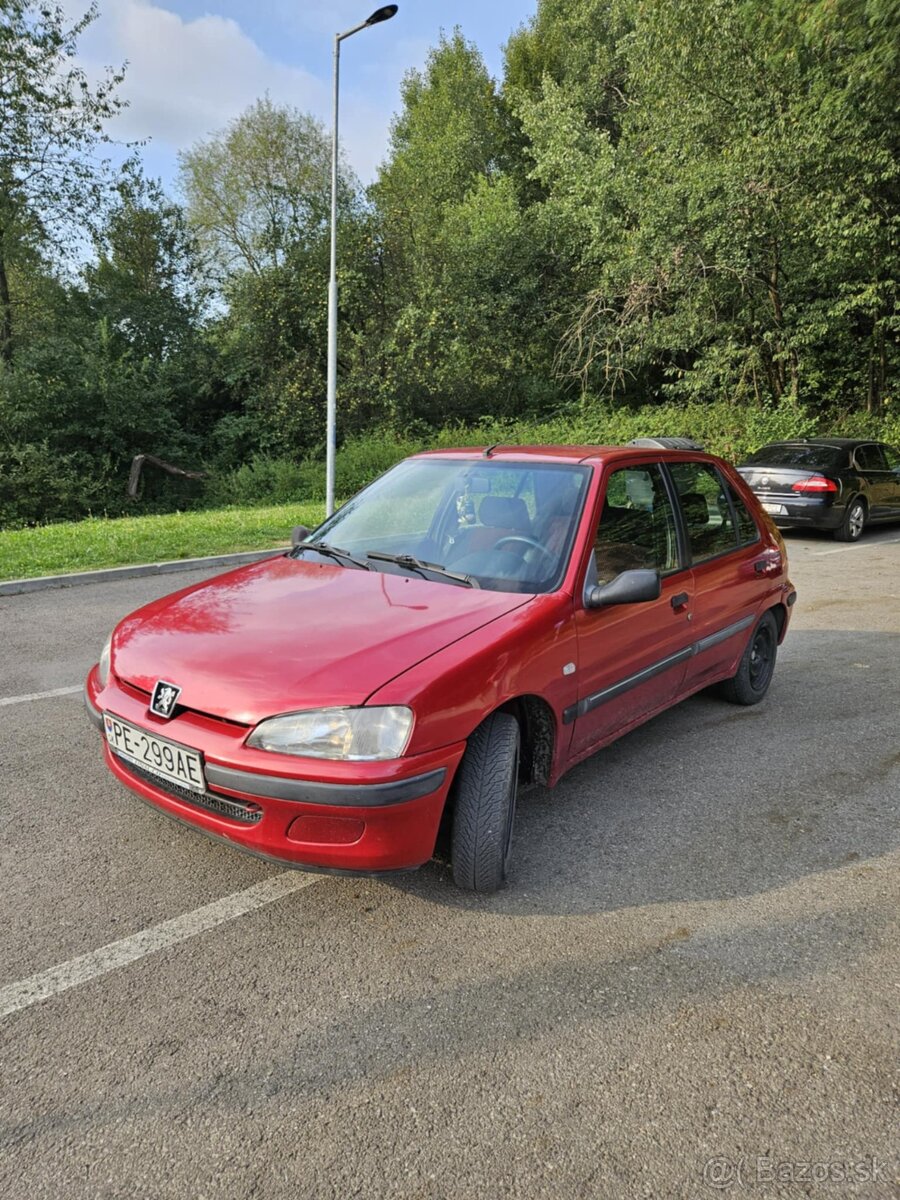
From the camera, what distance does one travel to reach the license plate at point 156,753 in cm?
251

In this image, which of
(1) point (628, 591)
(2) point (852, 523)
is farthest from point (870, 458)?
(1) point (628, 591)

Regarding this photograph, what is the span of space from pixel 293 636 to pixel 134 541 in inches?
337

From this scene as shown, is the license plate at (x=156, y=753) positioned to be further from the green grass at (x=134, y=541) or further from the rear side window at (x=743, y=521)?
the green grass at (x=134, y=541)

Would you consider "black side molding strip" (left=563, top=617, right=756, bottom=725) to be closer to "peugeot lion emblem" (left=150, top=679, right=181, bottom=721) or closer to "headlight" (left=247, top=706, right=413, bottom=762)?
"headlight" (left=247, top=706, right=413, bottom=762)

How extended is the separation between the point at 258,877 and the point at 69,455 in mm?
20702

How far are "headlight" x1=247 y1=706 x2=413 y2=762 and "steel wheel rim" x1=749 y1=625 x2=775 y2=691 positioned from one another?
10.1ft

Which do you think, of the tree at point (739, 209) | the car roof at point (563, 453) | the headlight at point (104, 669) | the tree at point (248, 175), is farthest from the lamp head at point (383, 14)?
the tree at point (248, 175)

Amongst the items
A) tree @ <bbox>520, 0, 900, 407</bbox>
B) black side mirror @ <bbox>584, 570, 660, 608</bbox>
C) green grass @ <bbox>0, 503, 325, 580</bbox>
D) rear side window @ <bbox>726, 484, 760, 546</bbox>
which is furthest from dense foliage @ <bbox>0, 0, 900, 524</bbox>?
black side mirror @ <bbox>584, 570, 660, 608</bbox>

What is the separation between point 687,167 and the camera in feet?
57.3

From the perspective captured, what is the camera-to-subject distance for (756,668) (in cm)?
483

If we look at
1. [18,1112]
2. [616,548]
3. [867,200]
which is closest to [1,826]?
[18,1112]

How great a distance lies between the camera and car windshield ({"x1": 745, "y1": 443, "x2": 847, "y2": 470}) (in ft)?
38.3

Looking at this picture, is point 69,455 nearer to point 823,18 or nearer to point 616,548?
→ point 823,18

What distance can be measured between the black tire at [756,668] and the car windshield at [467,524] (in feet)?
6.05
